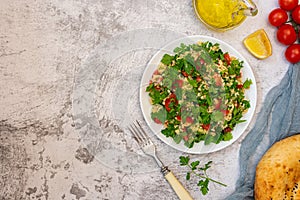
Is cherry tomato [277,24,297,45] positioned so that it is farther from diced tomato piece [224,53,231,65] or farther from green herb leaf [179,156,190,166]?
green herb leaf [179,156,190,166]

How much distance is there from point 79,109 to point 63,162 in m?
0.25

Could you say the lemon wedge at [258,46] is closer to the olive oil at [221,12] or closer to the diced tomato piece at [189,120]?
the olive oil at [221,12]

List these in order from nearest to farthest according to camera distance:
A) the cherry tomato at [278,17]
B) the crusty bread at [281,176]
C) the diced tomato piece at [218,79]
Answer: the crusty bread at [281,176]
the diced tomato piece at [218,79]
the cherry tomato at [278,17]

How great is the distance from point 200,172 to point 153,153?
0.24 metres

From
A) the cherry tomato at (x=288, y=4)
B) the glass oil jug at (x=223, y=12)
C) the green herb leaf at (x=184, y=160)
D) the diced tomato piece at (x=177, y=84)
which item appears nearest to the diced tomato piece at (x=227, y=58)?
the glass oil jug at (x=223, y=12)

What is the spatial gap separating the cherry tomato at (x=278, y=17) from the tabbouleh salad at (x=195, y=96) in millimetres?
298

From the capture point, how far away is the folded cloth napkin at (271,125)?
1.94 meters

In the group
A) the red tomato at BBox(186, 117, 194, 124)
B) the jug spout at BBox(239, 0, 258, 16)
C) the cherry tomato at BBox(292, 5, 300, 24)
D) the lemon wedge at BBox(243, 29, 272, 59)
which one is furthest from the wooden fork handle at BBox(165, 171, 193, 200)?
the cherry tomato at BBox(292, 5, 300, 24)

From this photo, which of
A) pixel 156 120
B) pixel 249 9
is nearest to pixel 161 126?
pixel 156 120

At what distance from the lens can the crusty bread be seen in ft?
5.79

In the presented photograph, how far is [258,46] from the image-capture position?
1981 millimetres

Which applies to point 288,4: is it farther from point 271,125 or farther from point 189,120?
point 189,120

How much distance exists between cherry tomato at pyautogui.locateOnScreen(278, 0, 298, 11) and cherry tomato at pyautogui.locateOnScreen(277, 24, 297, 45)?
82 mm

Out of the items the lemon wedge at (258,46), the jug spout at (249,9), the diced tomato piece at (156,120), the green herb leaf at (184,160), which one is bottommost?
the green herb leaf at (184,160)
